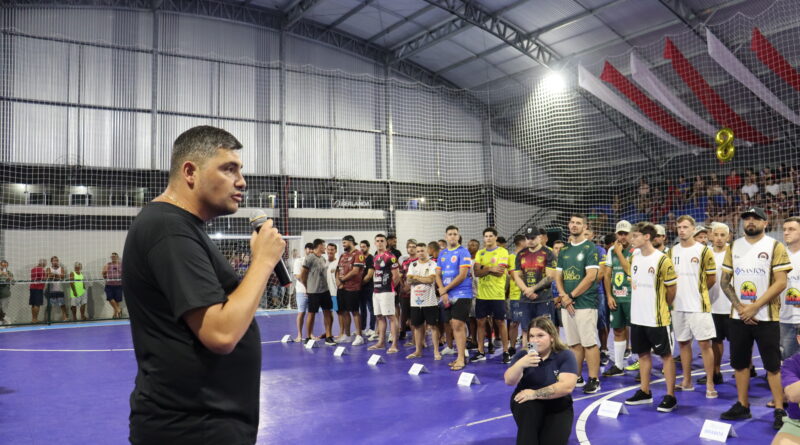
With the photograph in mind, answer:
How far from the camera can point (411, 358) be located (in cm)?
836

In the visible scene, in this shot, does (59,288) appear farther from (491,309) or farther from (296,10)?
(491,309)

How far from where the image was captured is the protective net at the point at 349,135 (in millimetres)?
14859

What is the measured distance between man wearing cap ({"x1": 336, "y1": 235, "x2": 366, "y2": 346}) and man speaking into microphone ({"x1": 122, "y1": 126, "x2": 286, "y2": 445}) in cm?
818

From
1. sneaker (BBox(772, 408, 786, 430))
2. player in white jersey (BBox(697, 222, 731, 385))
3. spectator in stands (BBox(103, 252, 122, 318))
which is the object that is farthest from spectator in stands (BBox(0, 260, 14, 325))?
sneaker (BBox(772, 408, 786, 430))

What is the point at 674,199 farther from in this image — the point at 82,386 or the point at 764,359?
the point at 82,386

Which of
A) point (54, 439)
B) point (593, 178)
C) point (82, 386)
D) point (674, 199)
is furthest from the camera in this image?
point (593, 178)

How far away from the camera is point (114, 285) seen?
14.6 meters

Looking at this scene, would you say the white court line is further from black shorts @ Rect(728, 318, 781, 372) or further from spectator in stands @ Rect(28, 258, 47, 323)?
spectator in stands @ Rect(28, 258, 47, 323)

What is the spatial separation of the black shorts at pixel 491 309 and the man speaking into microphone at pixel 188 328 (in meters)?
7.04

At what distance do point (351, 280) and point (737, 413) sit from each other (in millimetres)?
6222

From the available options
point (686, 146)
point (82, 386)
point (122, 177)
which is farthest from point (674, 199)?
point (122, 177)

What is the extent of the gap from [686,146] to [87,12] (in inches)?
732

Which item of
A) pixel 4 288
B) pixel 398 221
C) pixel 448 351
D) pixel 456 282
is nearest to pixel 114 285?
pixel 4 288

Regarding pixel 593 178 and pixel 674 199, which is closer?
pixel 674 199
